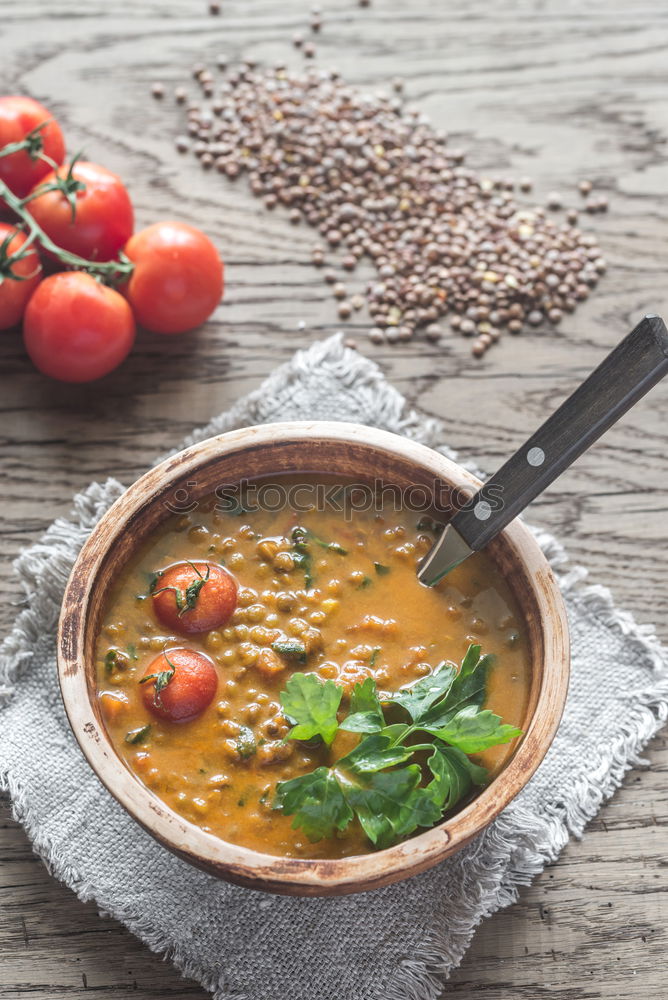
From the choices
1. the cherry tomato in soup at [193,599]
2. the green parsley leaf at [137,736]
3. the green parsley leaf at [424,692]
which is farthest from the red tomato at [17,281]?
the green parsley leaf at [424,692]

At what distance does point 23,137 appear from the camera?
2.74 metres

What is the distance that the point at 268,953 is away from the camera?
2.27 metres

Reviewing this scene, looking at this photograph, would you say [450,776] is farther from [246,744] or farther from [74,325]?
[74,325]

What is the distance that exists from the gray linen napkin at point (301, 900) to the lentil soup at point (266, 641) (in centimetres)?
31

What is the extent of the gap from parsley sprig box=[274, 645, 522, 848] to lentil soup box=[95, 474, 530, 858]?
6 cm

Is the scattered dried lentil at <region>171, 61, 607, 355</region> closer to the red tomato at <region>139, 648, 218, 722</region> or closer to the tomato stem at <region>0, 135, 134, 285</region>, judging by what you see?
the tomato stem at <region>0, 135, 134, 285</region>

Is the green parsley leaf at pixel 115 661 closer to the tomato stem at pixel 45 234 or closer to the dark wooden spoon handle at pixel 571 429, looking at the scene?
the dark wooden spoon handle at pixel 571 429

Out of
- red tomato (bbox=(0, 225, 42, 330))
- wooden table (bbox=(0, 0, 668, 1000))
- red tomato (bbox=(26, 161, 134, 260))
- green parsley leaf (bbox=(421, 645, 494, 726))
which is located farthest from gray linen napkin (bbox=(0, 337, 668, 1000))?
red tomato (bbox=(26, 161, 134, 260))

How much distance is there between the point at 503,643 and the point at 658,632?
0.58m

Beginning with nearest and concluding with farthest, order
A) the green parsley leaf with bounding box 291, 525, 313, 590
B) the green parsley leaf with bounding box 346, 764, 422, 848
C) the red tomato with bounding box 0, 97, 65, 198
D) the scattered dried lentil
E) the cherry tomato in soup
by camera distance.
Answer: the green parsley leaf with bounding box 346, 764, 422, 848 → the cherry tomato in soup → the green parsley leaf with bounding box 291, 525, 313, 590 → the red tomato with bounding box 0, 97, 65, 198 → the scattered dried lentil

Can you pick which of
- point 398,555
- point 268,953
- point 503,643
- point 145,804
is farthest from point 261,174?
point 268,953

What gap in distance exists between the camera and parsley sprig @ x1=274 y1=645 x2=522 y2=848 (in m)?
1.98

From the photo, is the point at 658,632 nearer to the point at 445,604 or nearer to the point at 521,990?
the point at 445,604

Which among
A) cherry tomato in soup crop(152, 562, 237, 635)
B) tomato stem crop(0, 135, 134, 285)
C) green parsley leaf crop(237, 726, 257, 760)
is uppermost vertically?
tomato stem crop(0, 135, 134, 285)
